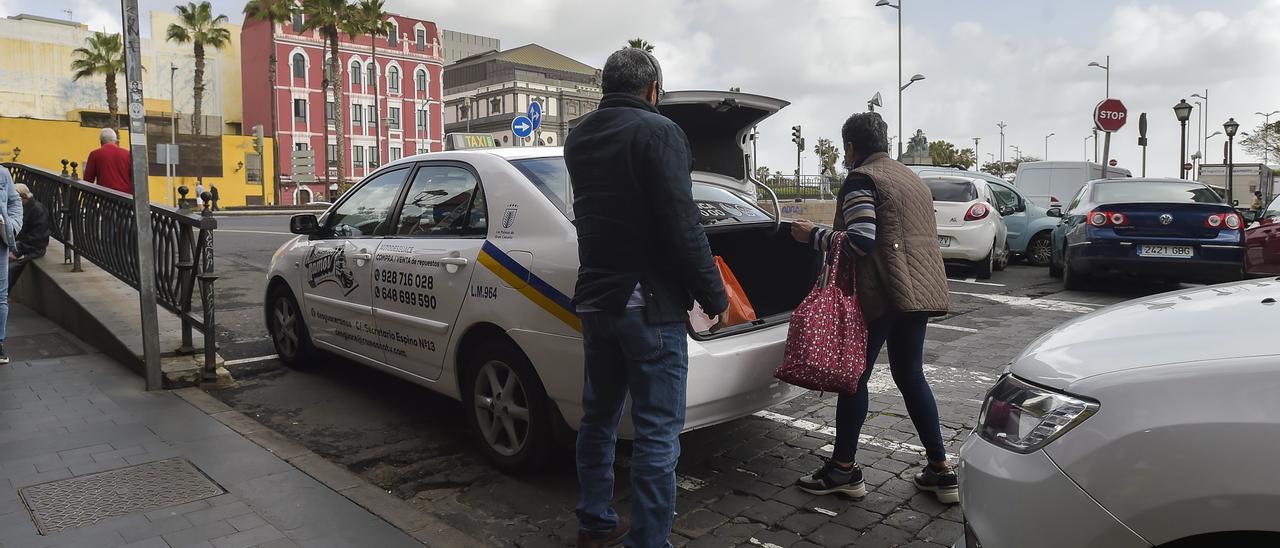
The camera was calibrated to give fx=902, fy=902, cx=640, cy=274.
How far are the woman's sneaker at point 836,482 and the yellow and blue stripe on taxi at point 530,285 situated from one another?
1.34m

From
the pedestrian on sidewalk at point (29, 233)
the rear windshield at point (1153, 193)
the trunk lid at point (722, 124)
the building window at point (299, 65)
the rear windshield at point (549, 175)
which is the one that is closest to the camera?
the rear windshield at point (549, 175)

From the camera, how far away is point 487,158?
15.3 ft

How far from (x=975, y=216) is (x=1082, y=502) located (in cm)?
1098

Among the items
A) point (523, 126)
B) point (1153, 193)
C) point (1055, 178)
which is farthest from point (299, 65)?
point (1153, 193)

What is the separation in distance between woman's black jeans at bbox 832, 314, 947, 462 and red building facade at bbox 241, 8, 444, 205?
58.9 m

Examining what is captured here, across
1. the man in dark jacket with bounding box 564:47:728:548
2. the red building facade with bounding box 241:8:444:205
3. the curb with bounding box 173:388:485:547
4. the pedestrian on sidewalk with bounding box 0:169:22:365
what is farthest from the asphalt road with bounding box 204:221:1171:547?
the red building facade with bounding box 241:8:444:205

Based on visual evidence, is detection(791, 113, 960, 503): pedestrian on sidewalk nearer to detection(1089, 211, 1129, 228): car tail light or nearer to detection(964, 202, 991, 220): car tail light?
detection(1089, 211, 1129, 228): car tail light

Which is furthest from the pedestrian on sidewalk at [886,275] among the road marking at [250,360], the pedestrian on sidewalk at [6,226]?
the pedestrian on sidewalk at [6,226]

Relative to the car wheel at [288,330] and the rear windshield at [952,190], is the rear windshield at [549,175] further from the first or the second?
the rear windshield at [952,190]

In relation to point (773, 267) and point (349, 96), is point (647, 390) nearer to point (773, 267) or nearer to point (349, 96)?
point (773, 267)

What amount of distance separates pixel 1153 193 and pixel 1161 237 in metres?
1.16

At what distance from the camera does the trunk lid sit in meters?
4.77

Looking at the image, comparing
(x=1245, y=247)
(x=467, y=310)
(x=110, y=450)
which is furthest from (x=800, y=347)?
(x=1245, y=247)

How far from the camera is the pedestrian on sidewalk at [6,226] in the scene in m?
6.86
